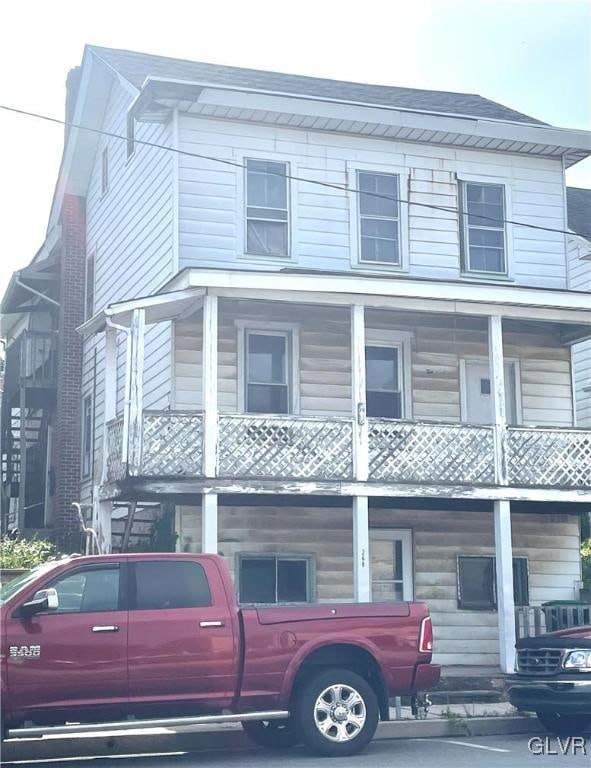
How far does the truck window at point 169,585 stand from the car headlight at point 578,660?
3.92 meters

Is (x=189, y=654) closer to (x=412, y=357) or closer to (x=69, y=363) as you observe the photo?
(x=412, y=357)

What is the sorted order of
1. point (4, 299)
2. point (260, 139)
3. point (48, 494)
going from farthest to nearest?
point (4, 299) → point (48, 494) → point (260, 139)

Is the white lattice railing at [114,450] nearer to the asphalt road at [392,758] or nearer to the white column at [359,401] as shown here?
the white column at [359,401]

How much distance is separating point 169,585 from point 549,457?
872cm

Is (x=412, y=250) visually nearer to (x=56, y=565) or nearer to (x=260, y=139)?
(x=260, y=139)

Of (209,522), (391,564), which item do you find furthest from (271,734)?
(391,564)

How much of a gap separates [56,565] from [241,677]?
2009 millimetres

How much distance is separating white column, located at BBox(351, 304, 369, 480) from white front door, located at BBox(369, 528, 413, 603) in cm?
278

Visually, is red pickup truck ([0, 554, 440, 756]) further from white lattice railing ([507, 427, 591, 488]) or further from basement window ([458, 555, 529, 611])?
basement window ([458, 555, 529, 611])

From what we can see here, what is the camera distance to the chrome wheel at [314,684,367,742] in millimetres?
11352

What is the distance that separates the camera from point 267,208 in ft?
65.7

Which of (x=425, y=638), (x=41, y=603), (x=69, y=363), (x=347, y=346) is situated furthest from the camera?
(x=69, y=363)

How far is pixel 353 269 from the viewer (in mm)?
20281

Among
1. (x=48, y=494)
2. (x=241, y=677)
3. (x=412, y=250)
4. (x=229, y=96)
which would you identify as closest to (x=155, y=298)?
(x=229, y=96)
